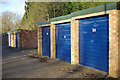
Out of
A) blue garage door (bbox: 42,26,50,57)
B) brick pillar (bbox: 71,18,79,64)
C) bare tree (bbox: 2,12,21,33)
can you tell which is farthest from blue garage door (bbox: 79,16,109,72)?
bare tree (bbox: 2,12,21,33)

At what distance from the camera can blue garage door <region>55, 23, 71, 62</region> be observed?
30.8ft

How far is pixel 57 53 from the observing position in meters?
10.8

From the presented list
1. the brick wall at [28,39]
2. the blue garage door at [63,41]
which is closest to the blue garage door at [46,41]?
the blue garage door at [63,41]

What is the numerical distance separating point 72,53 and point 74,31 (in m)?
1.58

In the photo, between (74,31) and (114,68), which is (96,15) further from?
(114,68)

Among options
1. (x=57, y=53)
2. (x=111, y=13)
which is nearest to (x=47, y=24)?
(x=57, y=53)

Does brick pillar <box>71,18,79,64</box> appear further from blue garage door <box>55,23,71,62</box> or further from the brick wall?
the brick wall

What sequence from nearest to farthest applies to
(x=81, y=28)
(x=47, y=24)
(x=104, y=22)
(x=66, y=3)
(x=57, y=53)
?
(x=104, y=22) → (x=81, y=28) → (x=57, y=53) → (x=47, y=24) → (x=66, y=3)

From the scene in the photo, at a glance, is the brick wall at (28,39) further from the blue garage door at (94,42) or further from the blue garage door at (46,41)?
the blue garage door at (94,42)

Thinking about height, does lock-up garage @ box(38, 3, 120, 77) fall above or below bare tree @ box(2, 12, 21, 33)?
below

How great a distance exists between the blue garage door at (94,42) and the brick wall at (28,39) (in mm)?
14274

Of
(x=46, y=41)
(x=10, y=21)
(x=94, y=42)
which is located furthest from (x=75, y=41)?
(x=10, y=21)

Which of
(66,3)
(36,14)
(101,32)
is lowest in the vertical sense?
(101,32)

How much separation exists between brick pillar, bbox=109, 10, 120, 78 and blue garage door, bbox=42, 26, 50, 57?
705cm
